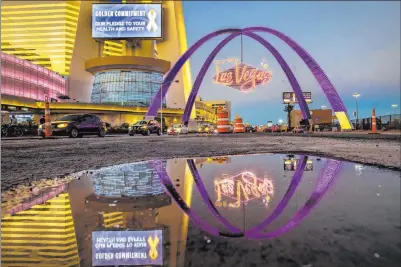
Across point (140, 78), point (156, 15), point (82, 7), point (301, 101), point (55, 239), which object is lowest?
point (55, 239)

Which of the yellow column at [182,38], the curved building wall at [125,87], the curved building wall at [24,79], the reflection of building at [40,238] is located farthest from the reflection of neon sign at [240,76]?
the yellow column at [182,38]

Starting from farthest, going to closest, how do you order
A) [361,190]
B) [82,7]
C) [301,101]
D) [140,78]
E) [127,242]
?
[82,7] → [140,78] → [301,101] → [361,190] → [127,242]

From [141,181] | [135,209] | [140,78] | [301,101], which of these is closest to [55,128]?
[141,181]

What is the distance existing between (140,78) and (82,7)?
2961cm

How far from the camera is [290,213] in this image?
8.83 feet

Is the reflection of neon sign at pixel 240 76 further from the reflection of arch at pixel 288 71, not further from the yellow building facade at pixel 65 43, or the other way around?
the yellow building facade at pixel 65 43

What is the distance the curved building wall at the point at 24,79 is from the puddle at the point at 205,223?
175ft

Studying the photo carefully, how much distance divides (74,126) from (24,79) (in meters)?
44.5

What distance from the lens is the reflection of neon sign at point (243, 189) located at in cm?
318

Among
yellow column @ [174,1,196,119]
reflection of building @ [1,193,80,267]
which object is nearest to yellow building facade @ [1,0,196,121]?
yellow column @ [174,1,196,119]

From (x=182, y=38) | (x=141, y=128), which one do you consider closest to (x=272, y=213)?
(x=141, y=128)

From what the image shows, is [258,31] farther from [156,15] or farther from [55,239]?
[55,239]

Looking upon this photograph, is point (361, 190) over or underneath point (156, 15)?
underneath

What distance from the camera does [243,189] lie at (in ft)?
12.3
